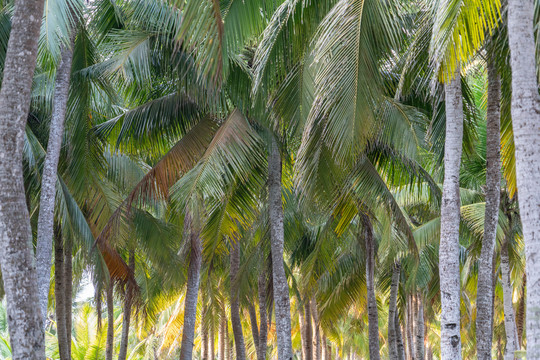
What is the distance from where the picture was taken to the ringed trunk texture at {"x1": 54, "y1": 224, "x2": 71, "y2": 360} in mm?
14480

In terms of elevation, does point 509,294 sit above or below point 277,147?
below

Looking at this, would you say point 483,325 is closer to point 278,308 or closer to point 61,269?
point 278,308

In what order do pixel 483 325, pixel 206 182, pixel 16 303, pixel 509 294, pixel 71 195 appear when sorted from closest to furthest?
pixel 16 303 → pixel 483 325 → pixel 206 182 → pixel 71 195 → pixel 509 294

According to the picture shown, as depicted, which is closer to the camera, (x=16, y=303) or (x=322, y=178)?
(x=16, y=303)

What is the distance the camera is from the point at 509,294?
1519cm

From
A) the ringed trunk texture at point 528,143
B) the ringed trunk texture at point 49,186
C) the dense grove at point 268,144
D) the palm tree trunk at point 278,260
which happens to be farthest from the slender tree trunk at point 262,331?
the ringed trunk texture at point 528,143

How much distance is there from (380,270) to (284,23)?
13.3m

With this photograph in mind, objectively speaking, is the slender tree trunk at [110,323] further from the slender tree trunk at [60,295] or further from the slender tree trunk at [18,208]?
the slender tree trunk at [18,208]

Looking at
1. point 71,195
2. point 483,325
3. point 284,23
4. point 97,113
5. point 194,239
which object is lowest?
point 483,325

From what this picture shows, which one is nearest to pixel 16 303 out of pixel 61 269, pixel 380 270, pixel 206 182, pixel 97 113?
pixel 206 182

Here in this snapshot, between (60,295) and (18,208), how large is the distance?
318 inches

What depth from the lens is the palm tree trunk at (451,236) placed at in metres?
7.65

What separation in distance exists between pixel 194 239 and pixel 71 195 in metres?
2.73

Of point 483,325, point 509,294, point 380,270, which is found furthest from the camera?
point 380,270
